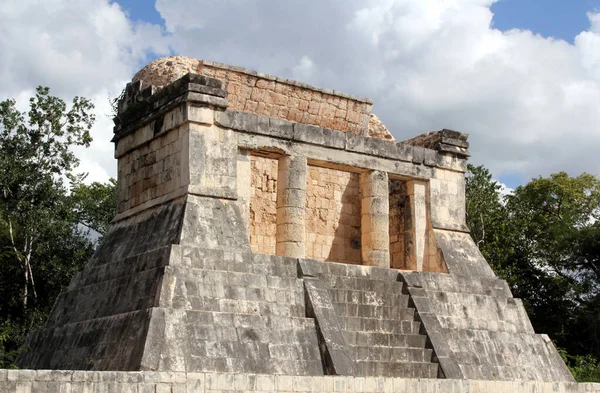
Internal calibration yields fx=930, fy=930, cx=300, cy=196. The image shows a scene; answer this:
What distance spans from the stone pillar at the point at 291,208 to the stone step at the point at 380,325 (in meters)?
1.66

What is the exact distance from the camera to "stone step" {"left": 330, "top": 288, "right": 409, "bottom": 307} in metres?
14.6

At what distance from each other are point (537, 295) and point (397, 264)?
39.6 feet

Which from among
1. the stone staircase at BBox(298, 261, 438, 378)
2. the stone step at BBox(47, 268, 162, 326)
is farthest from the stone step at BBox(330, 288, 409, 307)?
the stone step at BBox(47, 268, 162, 326)

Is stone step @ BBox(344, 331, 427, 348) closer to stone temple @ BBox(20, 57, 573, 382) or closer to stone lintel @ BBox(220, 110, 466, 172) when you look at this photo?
stone temple @ BBox(20, 57, 573, 382)

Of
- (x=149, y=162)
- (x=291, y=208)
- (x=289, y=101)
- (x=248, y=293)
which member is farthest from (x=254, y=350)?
(x=289, y=101)

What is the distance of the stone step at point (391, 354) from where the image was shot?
1395 centimetres

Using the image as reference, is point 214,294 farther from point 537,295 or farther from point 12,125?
point 537,295

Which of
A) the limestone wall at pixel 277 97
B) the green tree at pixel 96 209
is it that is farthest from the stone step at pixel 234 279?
the green tree at pixel 96 209

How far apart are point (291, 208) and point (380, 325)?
2.47 meters

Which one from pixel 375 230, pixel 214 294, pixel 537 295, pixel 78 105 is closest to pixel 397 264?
pixel 375 230

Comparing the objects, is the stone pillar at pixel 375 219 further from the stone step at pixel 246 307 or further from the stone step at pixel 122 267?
the stone step at pixel 122 267

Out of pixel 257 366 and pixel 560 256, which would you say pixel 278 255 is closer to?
pixel 257 366

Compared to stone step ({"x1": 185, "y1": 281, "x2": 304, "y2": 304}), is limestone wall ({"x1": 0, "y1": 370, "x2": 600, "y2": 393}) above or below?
below

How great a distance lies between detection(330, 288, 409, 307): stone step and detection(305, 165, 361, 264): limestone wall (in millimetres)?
3080
